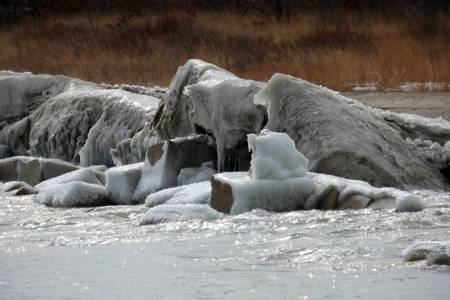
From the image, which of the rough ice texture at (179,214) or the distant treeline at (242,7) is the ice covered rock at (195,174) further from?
the distant treeline at (242,7)

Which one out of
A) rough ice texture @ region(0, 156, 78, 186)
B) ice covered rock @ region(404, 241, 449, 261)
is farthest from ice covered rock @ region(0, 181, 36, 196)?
ice covered rock @ region(404, 241, 449, 261)

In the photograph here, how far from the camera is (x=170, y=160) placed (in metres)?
10.3

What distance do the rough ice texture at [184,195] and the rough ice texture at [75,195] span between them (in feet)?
2.12

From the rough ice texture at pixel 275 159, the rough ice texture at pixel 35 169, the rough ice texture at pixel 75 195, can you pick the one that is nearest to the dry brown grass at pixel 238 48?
the rough ice texture at pixel 35 169

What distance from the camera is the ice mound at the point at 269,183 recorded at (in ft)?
28.3

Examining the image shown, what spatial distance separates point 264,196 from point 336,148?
125 cm

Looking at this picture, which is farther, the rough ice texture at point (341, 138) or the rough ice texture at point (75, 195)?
the rough ice texture at point (75, 195)

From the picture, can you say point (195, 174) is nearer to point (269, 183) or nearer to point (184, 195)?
point (184, 195)

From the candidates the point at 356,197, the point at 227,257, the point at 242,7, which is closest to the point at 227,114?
the point at 356,197

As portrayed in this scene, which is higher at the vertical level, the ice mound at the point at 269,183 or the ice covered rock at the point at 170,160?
the ice mound at the point at 269,183

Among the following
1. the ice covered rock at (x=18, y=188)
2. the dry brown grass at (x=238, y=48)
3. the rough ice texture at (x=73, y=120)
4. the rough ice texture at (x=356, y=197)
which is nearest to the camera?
the rough ice texture at (x=356, y=197)

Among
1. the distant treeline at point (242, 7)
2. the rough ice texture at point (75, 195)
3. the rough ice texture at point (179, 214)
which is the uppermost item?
the rough ice texture at point (179, 214)

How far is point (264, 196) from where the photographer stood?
8680 millimetres

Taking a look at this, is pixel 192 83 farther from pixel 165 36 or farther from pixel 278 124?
pixel 165 36
